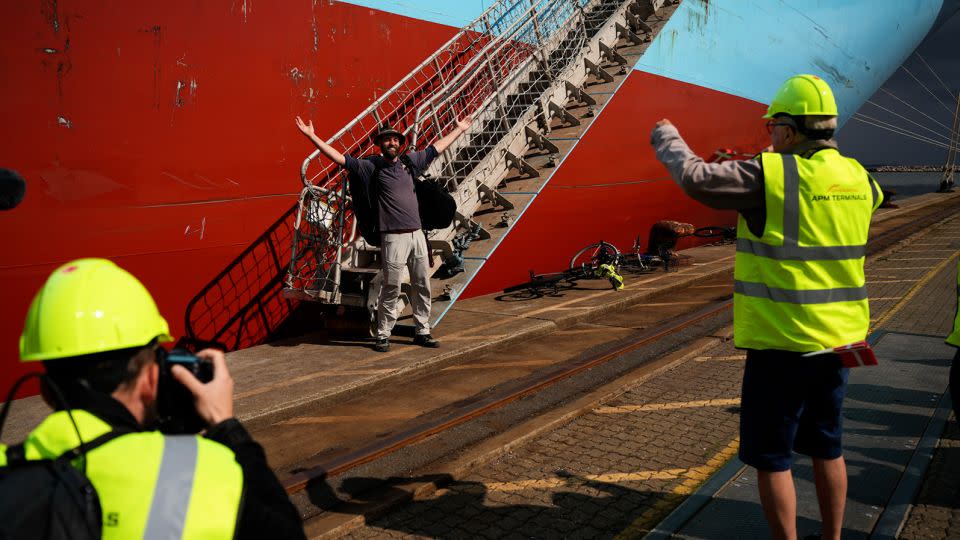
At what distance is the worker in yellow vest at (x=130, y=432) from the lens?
119 cm

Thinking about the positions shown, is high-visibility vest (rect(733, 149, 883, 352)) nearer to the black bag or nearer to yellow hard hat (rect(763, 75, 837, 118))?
yellow hard hat (rect(763, 75, 837, 118))

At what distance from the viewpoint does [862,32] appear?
20.6 m

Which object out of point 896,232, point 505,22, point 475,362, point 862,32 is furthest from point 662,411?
point 862,32

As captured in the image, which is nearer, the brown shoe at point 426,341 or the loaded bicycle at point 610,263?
the brown shoe at point 426,341

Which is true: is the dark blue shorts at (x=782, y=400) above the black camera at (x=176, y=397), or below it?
below

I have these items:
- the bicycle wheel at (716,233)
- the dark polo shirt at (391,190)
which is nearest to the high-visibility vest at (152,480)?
the dark polo shirt at (391,190)

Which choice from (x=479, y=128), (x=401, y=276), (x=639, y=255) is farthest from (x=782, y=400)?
(x=639, y=255)

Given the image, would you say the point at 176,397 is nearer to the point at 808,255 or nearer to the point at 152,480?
the point at 152,480

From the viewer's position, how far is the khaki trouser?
6.36 metres

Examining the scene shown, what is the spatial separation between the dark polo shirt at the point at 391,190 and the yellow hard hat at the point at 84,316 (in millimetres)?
4927

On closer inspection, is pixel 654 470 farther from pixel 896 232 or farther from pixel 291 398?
pixel 896 232

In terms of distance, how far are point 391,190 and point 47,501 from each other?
5.25 m

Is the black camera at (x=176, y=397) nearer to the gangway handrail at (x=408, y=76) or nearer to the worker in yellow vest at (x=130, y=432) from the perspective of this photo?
the worker in yellow vest at (x=130, y=432)

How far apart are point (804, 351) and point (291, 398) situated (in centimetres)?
381
